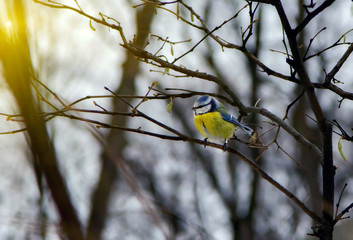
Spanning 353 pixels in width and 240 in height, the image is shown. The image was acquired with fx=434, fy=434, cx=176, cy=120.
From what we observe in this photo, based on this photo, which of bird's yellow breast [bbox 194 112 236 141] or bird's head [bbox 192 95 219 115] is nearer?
bird's yellow breast [bbox 194 112 236 141]

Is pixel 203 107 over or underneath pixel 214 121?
over

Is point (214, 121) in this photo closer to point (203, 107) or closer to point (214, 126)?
point (214, 126)

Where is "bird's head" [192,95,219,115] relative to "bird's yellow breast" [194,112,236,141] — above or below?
above

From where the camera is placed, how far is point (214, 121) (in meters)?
4.05

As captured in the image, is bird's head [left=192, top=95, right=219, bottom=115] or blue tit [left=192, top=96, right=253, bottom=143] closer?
blue tit [left=192, top=96, right=253, bottom=143]

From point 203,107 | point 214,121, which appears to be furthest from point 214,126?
point 203,107

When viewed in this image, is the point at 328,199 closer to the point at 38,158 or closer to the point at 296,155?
the point at 38,158

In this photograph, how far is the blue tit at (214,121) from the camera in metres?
3.97

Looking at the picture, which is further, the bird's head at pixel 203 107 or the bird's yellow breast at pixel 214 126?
the bird's head at pixel 203 107

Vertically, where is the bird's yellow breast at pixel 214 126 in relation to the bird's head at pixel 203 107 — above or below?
below

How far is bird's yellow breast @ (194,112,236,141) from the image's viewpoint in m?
3.97

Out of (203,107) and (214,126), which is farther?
(203,107)

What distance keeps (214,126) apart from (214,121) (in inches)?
2.4

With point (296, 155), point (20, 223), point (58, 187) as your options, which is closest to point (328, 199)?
point (20, 223)
